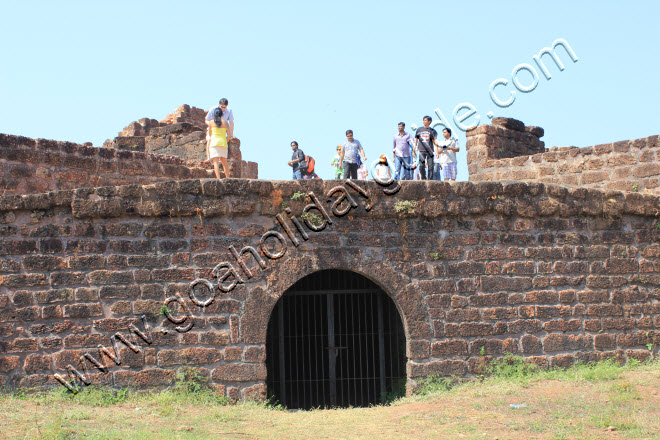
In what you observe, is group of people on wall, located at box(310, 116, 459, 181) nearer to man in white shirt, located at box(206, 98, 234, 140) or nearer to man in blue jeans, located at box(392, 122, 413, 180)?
man in blue jeans, located at box(392, 122, 413, 180)

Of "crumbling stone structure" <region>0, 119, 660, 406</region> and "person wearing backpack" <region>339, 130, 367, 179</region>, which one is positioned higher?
"person wearing backpack" <region>339, 130, 367, 179</region>

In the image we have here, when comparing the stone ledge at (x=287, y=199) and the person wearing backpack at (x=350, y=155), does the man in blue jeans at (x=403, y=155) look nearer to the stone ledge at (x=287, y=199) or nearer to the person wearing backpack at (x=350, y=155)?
the person wearing backpack at (x=350, y=155)

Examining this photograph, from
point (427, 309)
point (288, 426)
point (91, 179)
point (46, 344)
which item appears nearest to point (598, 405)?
point (427, 309)

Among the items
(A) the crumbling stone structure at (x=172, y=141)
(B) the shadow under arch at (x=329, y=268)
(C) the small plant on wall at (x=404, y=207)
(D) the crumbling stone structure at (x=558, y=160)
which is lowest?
(B) the shadow under arch at (x=329, y=268)

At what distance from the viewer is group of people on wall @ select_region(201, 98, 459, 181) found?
455 inches

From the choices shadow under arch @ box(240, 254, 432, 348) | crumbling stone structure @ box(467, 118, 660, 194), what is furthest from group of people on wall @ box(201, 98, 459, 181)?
shadow under arch @ box(240, 254, 432, 348)

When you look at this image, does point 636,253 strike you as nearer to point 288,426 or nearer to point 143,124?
point 288,426

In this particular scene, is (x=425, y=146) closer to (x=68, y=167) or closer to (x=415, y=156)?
(x=415, y=156)

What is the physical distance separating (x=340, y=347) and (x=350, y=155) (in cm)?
418

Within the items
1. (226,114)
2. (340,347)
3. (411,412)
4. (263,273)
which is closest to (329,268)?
(263,273)

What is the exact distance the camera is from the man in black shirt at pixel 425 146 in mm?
11977

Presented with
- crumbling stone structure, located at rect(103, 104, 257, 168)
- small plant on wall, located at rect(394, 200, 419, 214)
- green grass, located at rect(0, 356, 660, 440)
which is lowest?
green grass, located at rect(0, 356, 660, 440)

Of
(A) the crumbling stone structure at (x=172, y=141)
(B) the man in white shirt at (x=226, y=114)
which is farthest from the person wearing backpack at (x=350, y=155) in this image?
(A) the crumbling stone structure at (x=172, y=141)

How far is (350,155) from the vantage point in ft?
41.4
